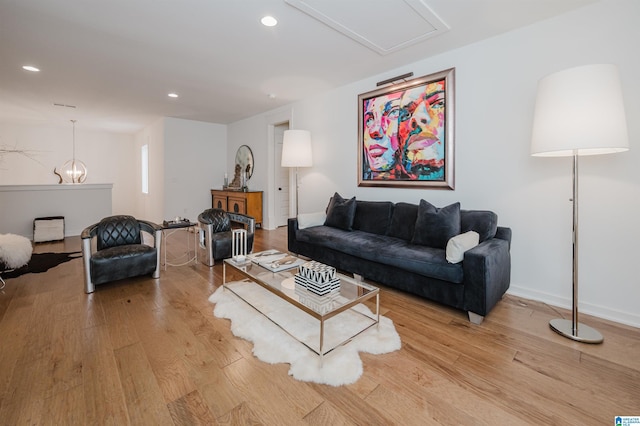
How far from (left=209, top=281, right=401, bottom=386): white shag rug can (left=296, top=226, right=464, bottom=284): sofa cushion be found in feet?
1.82

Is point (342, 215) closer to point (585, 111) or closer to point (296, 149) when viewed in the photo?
point (296, 149)

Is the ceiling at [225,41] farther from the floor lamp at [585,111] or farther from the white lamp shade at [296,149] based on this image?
the floor lamp at [585,111]

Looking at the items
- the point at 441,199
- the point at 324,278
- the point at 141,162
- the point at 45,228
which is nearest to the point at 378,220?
the point at 441,199

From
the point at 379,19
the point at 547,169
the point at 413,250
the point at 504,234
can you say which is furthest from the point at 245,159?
the point at 547,169

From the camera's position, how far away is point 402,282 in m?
2.69

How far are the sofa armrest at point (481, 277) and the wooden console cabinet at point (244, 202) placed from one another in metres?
4.59

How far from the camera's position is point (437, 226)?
2.76 m

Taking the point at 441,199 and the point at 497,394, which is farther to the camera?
the point at 441,199

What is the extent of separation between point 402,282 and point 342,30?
2469 mm

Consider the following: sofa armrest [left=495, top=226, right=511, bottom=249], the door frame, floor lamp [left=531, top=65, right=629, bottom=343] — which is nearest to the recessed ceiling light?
floor lamp [left=531, top=65, right=629, bottom=343]

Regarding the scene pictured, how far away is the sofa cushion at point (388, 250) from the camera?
2379 mm

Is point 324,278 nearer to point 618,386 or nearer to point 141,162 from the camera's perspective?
point 618,386

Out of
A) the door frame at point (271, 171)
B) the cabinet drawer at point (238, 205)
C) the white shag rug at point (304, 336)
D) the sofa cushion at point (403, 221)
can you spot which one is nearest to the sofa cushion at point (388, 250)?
the sofa cushion at point (403, 221)

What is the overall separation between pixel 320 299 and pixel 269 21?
96.4 inches
